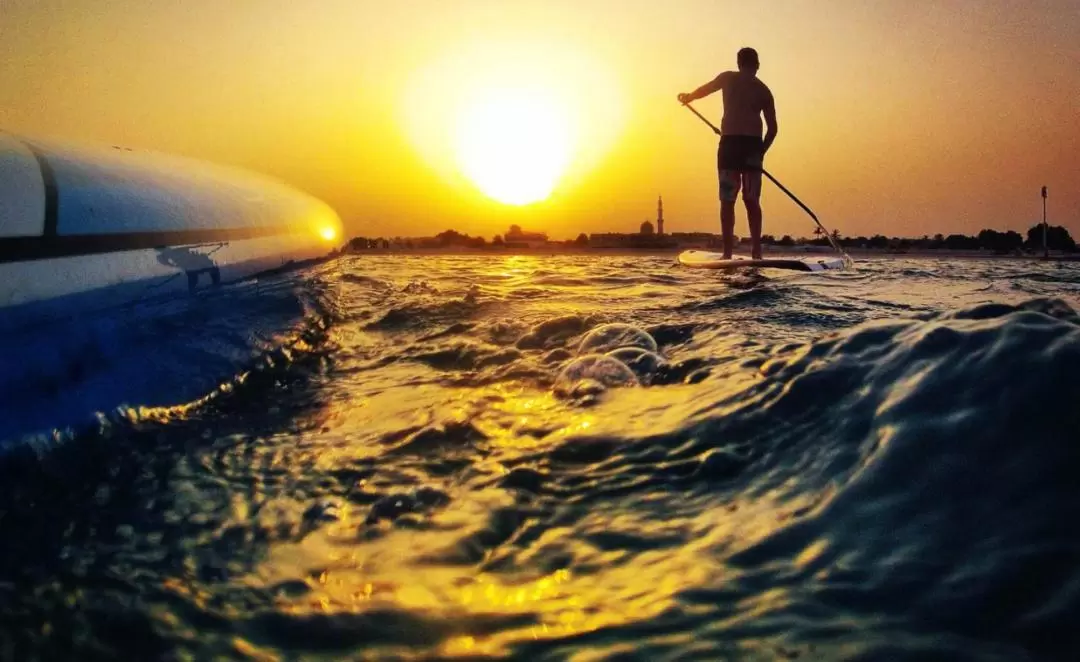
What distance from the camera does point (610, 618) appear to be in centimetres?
153

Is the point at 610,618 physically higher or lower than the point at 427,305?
lower

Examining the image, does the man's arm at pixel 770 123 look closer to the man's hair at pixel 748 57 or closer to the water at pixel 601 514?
the man's hair at pixel 748 57

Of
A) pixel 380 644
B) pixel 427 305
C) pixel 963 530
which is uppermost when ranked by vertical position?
pixel 427 305

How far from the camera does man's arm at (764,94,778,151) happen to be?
9258 mm

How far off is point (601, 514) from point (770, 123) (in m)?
8.24

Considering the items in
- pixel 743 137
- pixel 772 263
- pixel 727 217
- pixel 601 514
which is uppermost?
pixel 743 137

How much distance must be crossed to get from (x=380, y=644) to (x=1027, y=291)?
7452mm

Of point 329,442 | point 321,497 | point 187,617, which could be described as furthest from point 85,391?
point 187,617

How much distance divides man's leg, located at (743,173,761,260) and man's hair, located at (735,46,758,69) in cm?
122

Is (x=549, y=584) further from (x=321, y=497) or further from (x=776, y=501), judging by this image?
(x=321, y=497)

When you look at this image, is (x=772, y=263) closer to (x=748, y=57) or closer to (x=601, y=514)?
(x=748, y=57)

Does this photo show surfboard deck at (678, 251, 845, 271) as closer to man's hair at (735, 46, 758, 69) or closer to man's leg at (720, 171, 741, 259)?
man's leg at (720, 171, 741, 259)

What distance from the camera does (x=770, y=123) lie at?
934 centimetres

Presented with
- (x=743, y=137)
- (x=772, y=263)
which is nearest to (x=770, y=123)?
(x=743, y=137)
